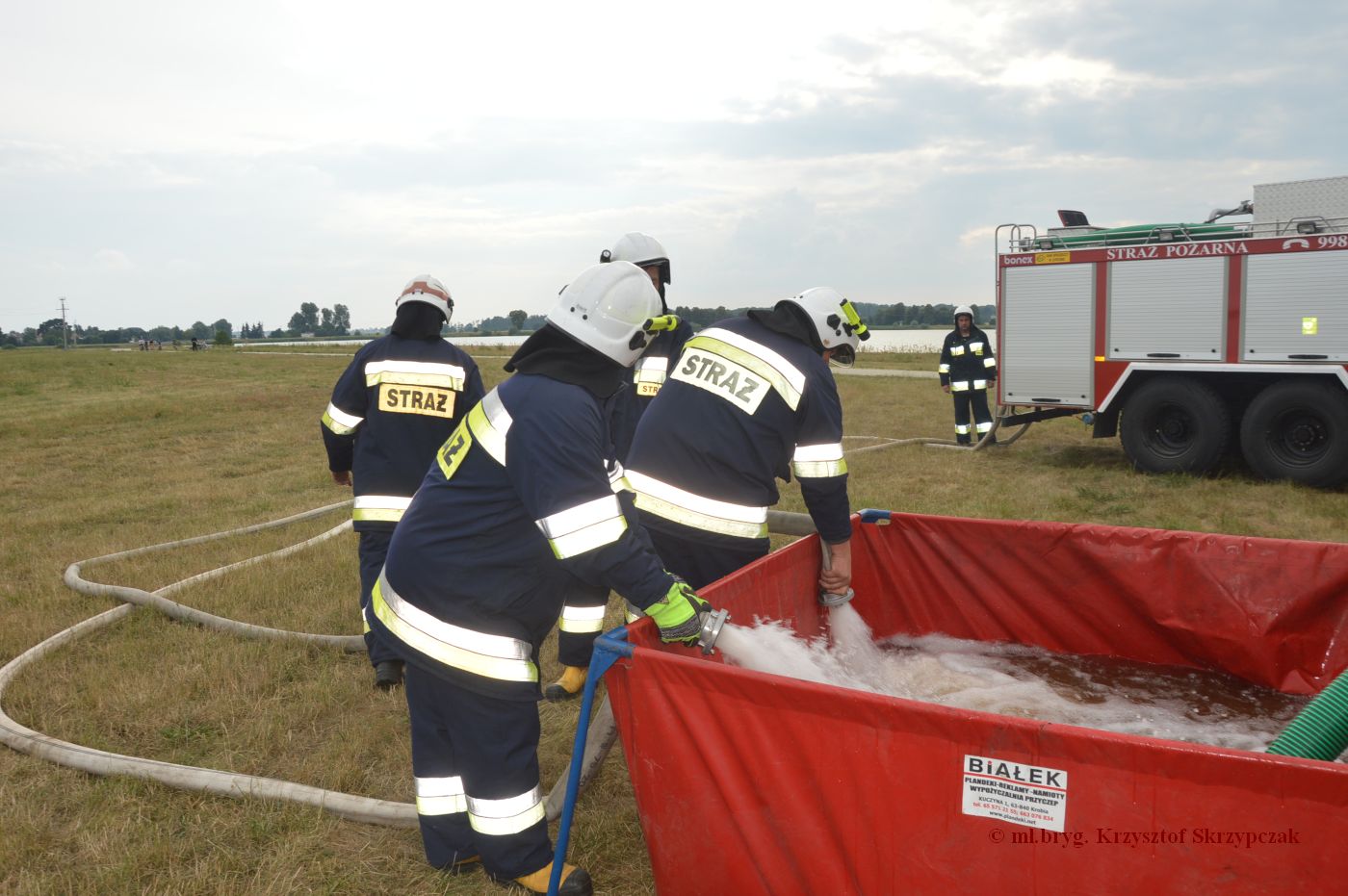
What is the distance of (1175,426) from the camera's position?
9.13 meters

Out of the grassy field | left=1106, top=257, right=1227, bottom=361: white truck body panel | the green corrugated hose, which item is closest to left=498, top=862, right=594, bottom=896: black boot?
the grassy field

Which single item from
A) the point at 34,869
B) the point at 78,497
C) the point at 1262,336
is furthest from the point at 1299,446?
the point at 78,497

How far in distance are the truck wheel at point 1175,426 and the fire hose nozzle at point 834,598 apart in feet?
20.5

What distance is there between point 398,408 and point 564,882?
225 cm

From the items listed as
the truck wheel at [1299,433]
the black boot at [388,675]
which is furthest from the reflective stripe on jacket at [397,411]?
the truck wheel at [1299,433]

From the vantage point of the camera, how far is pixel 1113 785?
1.90 meters

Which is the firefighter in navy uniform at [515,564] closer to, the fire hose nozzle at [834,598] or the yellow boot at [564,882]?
the yellow boot at [564,882]

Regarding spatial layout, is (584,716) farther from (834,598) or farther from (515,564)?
(834,598)

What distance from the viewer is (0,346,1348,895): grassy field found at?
2.98 metres

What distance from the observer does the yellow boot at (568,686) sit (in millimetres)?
4281

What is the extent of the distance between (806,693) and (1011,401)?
8835mm

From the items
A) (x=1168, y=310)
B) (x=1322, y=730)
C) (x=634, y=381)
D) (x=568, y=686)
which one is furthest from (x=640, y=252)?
(x=1168, y=310)

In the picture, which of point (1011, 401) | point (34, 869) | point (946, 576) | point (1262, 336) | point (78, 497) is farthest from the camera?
point (1011, 401)

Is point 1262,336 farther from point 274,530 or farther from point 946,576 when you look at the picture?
point 274,530
